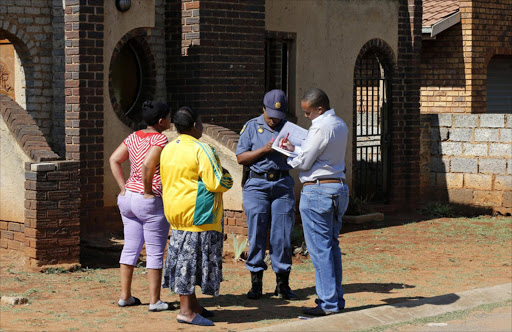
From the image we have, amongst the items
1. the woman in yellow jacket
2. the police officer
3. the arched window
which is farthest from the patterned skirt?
the arched window

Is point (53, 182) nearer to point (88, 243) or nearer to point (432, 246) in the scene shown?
point (88, 243)

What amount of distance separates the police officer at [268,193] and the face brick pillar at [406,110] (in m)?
7.60

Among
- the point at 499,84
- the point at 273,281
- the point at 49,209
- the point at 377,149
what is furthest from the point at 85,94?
the point at 499,84

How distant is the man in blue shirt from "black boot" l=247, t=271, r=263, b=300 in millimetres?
942

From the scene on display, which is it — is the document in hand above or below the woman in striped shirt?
above

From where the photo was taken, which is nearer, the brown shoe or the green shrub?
the brown shoe

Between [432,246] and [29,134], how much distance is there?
5.49m

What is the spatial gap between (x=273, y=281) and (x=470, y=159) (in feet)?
25.4

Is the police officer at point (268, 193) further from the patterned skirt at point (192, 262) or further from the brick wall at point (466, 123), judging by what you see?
the brick wall at point (466, 123)

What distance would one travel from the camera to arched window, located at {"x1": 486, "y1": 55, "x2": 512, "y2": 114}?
2034 centimetres

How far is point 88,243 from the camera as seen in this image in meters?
11.2

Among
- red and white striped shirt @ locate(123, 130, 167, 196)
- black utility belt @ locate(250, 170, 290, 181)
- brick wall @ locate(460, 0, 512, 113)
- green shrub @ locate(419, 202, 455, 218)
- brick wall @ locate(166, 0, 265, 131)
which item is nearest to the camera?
red and white striped shirt @ locate(123, 130, 167, 196)

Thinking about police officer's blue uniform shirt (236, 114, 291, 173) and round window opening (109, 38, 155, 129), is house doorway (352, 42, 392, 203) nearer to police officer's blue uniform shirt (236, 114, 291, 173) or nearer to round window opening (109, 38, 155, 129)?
round window opening (109, 38, 155, 129)

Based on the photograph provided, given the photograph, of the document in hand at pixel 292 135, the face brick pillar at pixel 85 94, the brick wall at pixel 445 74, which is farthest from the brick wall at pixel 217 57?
the brick wall at pixel 445 74
